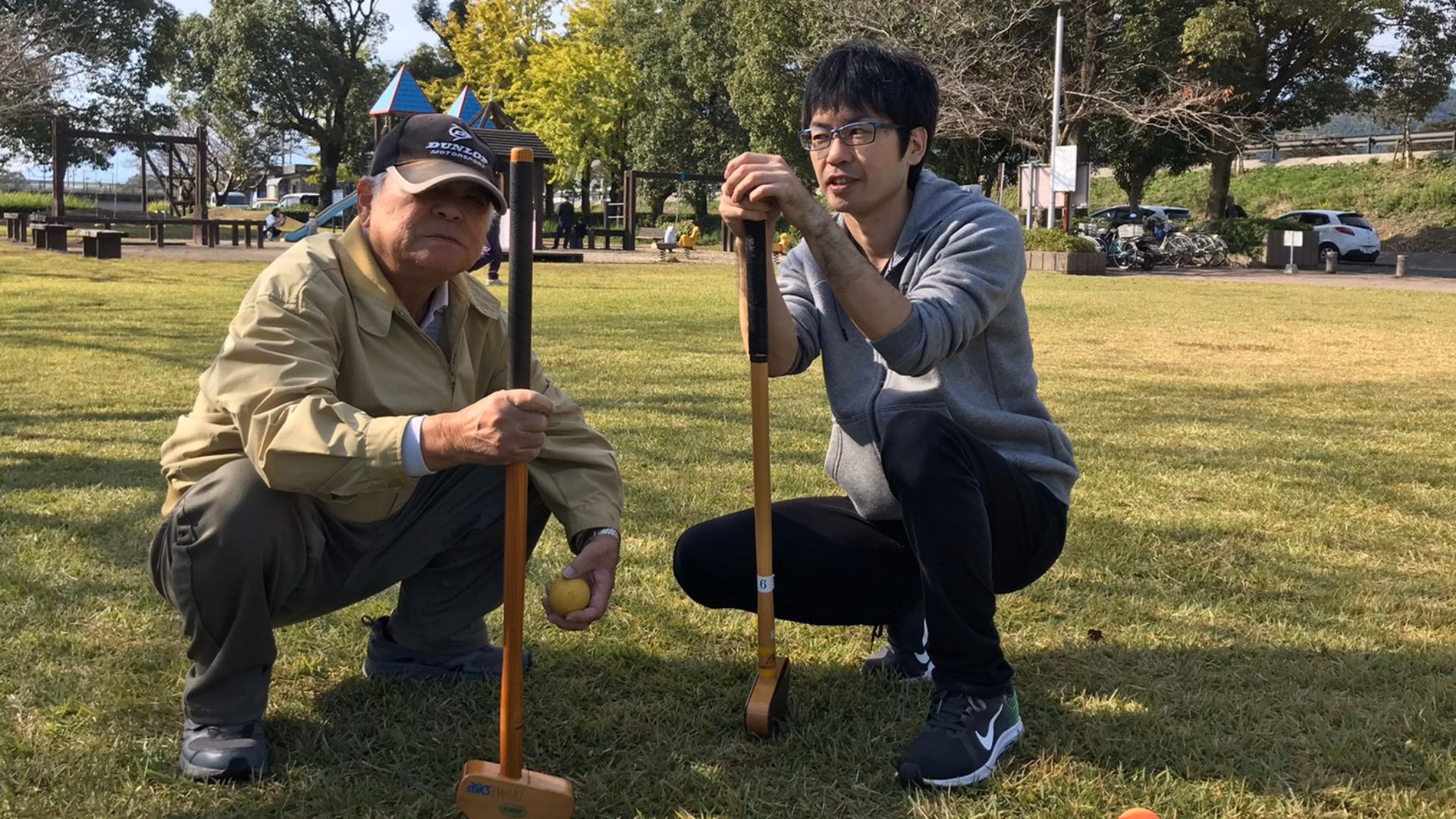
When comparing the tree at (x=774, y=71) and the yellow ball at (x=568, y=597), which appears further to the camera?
the tree at (x=774, y=71)

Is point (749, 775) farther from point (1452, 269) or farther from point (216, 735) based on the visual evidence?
point (1452, 269)

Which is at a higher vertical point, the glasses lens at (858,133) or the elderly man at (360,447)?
the glasses lens at (858,133)

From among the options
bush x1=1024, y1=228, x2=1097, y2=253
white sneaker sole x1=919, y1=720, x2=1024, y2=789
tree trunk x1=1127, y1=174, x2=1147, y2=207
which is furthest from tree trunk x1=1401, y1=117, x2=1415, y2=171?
white sneaker sole x1=919, y1=720, x2=1024, y2=789

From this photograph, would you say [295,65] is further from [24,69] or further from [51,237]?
[51,237]

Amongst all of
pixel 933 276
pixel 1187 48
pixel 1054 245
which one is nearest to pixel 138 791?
pixel 933 276

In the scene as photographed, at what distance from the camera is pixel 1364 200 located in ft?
128

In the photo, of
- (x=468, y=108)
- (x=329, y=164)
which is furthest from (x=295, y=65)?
(x=468, y=108)

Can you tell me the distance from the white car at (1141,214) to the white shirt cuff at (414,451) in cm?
2988

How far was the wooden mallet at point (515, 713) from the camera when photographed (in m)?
2.18

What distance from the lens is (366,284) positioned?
2.53 m

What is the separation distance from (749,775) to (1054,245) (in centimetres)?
2221

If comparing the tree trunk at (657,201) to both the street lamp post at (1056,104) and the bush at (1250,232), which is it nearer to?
the street lamp post at (1056,104)

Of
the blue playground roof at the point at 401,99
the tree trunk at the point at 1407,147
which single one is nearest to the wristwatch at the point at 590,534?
the blue playground roof at the point at 401,99

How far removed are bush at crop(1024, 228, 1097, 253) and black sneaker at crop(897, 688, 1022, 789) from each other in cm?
2145
